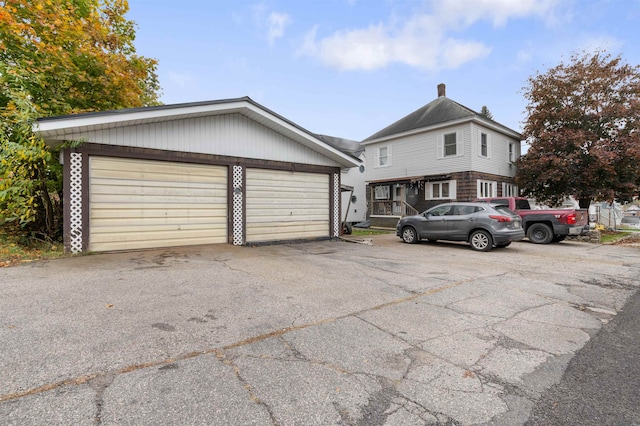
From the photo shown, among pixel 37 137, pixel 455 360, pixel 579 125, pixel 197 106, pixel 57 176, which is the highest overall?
pixel 579 125

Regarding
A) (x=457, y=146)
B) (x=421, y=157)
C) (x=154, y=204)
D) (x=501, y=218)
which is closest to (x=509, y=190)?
(x=457, y=146)

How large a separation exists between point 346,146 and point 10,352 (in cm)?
2605

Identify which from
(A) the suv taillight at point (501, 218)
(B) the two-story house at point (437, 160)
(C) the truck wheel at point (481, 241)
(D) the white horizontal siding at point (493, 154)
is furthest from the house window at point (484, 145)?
(C) the truck wheel at point (481, 241)

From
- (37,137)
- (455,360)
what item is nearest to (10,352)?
(455,360)

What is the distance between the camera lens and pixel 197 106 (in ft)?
27.2

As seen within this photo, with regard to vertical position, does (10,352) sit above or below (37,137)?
below

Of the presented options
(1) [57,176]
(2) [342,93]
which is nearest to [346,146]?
(2) [342,93]

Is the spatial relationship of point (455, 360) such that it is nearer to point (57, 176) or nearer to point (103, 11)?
point (57, 176)

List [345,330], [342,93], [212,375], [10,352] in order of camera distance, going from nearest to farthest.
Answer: [212,375] → [10,352] → [345,330] → [342,93]

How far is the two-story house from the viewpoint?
53.5ft

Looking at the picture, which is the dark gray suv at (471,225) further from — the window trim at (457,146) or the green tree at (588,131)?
the green tree at (588,131)

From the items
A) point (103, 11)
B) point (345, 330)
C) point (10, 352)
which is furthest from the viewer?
point (103, 11)

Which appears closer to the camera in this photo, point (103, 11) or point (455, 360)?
point (455, 360)

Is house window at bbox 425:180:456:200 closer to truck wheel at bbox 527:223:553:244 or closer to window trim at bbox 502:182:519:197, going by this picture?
window trim at bbox 502:182:519:197
